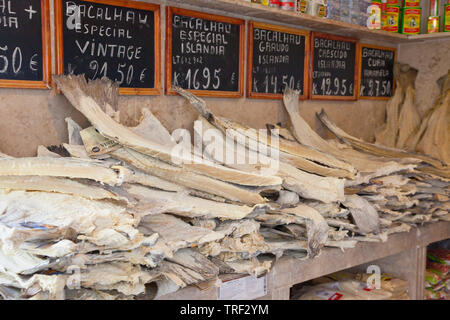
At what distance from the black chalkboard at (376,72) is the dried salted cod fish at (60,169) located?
2.20m

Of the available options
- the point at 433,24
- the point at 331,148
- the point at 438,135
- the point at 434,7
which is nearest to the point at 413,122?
the point at 438,135

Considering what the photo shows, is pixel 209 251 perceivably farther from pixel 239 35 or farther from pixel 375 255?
pixel 239 35

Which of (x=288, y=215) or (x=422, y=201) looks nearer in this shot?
(x=288, y=215)

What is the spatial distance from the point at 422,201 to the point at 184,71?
4.39 ft

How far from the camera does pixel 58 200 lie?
4.25 feet

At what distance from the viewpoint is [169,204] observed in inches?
59.9

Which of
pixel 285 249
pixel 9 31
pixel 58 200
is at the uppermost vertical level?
pixel 9 31

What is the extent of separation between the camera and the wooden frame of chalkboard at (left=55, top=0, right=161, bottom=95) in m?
1.81

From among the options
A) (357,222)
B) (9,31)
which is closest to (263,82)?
(357,222)

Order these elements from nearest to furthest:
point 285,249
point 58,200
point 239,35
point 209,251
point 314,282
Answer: point 58,200 < point 209,251 < point 285,249 < point 239,35 < point 314,282

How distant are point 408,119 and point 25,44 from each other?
7.99 feet

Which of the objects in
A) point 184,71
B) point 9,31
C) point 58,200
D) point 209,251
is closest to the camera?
point 58,200

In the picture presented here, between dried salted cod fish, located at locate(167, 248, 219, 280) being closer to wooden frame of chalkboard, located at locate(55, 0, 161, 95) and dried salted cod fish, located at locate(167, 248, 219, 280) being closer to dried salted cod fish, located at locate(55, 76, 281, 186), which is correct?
dried salted cod fish, located at locate(55, 76, 281, 186)

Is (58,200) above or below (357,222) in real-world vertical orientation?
above
